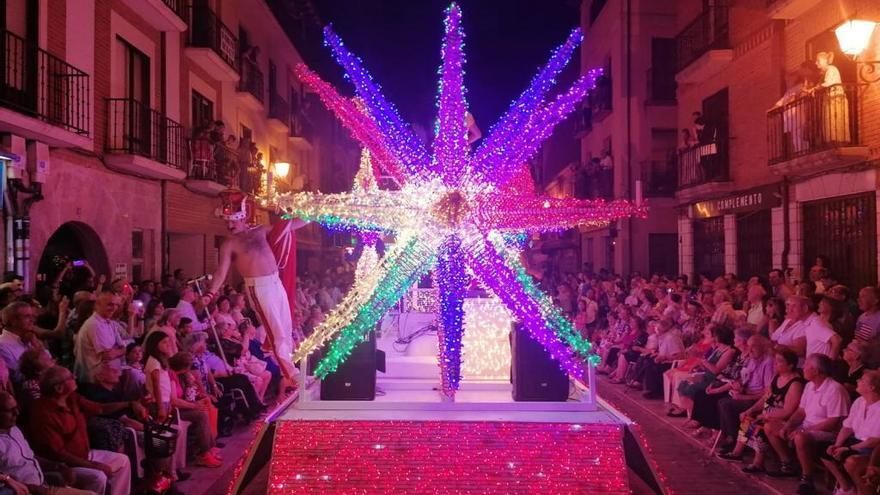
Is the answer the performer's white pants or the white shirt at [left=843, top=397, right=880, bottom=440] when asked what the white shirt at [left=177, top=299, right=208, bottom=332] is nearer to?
the performer's white pants

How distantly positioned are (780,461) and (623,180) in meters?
16.5

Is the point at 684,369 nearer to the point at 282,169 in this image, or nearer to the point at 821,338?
the point at 821,338

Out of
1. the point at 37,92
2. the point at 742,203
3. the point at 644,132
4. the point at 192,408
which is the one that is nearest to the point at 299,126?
the point at 644,132

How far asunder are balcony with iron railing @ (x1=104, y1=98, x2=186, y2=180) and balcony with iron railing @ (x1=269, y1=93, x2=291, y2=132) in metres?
7.94

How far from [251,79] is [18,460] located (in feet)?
55.6

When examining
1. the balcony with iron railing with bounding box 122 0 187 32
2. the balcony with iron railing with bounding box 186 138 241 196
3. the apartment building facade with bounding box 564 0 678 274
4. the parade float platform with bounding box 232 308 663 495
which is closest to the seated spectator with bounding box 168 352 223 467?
the parade float platform with bounding box 232 308 663 495

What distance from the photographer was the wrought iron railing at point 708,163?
16.6m

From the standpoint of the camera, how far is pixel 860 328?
25.3ft

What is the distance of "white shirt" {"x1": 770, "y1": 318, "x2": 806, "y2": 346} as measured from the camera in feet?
26.0

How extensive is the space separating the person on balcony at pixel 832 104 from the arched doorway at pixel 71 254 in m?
11.8

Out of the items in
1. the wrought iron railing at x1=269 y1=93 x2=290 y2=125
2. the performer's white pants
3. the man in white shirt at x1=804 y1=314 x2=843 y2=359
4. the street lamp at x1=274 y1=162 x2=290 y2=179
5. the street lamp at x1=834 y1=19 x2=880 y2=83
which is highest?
the wrought iron railing at x1=269 y1=93 x2=290 y2=125

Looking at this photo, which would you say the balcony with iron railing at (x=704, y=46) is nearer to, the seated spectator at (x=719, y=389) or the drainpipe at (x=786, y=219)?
the drainpipe at (x=786, y=219)

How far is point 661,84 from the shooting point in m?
22.6

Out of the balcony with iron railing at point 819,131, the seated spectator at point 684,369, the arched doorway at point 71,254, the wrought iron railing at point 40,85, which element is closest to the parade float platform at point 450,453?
the seated spectator at point 684,369
